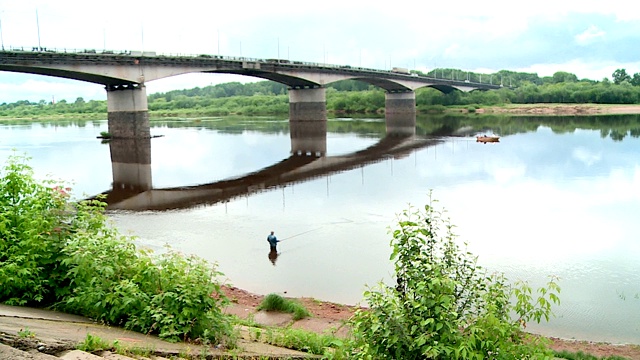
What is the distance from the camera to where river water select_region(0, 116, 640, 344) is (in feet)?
48.3

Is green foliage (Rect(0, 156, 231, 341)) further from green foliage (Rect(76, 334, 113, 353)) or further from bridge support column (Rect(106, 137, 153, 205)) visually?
bridge support column (Rect(106, 137, 153, 205))

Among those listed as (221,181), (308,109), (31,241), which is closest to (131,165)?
(221,181)

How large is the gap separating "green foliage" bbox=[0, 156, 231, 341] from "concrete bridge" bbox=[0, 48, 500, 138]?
1607 inches

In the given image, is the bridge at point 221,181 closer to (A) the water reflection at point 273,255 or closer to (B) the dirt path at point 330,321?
(A) the water reflection at point 273,255

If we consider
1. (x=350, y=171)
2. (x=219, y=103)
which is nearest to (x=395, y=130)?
(x=350, y=171)

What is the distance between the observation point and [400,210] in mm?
23312

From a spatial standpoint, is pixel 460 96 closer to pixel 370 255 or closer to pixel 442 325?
pixel 370 255

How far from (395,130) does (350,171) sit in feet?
118

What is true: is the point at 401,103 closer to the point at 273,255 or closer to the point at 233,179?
the point at 233,179

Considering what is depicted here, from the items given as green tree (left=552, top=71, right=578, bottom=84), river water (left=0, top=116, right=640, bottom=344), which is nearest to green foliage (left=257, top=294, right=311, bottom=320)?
river water (left=0, top=116, right=640, bottom=344)

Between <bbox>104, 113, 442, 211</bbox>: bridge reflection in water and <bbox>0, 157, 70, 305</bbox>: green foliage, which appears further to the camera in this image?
<bbox>104, 113, 442, 211</bbox>: bridge reflection in water

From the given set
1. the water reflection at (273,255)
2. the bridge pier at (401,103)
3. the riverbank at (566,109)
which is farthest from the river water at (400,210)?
the riverbank at (566,109)

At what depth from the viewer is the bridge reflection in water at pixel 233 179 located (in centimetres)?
2826

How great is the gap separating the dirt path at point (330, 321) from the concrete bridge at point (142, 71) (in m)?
38.9
